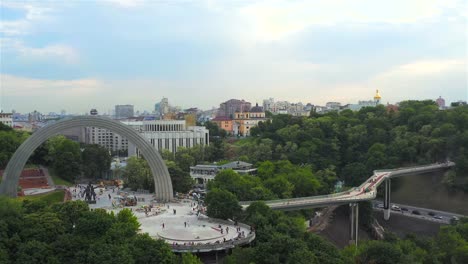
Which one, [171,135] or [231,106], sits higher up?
[231,106]

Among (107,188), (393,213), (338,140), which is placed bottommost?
(393,213)

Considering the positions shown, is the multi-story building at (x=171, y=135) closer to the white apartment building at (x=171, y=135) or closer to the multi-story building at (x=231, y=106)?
the white apartment building at (x=171, y=135)

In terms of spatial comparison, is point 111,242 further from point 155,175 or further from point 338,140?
point 338,140

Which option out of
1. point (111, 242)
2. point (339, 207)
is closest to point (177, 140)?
point (339, 207)

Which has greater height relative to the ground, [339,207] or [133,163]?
[133,163]

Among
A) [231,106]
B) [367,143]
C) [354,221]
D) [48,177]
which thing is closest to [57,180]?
[48,177]

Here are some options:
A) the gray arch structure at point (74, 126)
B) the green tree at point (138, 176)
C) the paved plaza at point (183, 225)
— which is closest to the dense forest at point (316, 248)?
the paved plaza at point (183, 225)

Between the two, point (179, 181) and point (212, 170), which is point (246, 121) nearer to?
point (212, 170)
